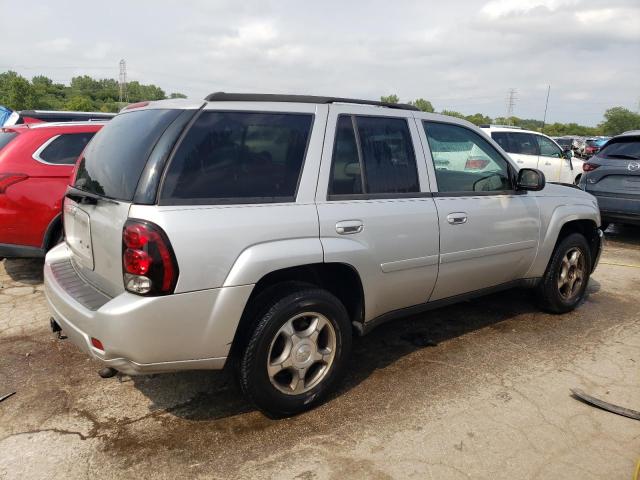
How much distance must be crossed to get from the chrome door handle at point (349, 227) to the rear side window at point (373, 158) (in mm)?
190

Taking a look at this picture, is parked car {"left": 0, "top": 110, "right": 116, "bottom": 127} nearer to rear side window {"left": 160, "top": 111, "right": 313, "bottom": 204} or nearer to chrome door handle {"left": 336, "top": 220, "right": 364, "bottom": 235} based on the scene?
rear side window {"left": 160, "top": 111, "right": 313, "bottom": 204}

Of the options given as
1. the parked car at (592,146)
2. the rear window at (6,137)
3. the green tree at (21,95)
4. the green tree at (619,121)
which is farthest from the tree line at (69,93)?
the green tree at (619,121)

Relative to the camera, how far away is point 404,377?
351cm

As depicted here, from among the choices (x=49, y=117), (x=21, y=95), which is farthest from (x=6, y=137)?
(x=21, y=95)

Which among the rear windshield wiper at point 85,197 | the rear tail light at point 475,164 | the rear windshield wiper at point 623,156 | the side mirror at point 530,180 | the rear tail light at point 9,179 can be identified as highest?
the rear windshield wiper at point 623,156

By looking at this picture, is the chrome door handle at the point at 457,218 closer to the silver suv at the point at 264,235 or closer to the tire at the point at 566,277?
the silver suv at the point at 264,235

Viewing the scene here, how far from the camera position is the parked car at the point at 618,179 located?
25.2 ft

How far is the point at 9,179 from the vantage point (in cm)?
484

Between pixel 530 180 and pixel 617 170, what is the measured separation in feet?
15.7

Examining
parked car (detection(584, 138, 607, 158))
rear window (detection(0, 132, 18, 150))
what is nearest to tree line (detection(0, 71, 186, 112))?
parked car (detection(584, 138, 607, 158))

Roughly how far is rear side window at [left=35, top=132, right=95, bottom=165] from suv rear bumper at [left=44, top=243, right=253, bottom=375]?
2.96 metres

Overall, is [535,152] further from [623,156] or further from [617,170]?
[617,170]

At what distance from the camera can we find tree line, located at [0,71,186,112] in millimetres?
58594

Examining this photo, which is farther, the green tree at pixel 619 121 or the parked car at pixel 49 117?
the green tree at pixel 619 121
